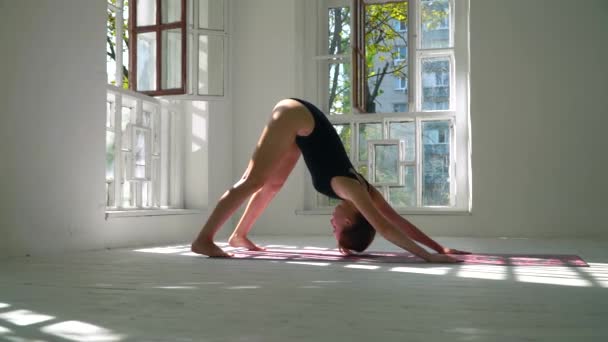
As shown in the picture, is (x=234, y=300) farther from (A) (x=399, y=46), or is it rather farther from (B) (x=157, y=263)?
(A) (x=399, y=46)

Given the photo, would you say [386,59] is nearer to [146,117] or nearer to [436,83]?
[436,83]

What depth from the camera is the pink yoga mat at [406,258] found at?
3.47 meters

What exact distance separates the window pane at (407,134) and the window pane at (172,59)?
87.7 inches

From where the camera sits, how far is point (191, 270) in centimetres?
311


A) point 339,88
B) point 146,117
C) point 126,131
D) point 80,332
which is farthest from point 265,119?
point 80,332

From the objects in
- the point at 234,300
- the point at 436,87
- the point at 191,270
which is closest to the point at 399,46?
the point at 436,87

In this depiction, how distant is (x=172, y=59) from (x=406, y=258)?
2.74m

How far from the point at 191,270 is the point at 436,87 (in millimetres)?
4079

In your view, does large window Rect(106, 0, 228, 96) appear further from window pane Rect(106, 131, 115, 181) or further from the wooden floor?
the wooden floor

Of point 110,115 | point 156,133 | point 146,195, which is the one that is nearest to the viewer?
point 110,115

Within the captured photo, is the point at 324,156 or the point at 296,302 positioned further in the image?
the point at 324,156

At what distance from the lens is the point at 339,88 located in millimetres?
6781

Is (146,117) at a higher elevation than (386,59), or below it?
below

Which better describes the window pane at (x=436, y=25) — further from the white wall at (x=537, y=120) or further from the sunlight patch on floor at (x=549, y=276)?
the sunlight patch on floor at (x=549, y=276)
